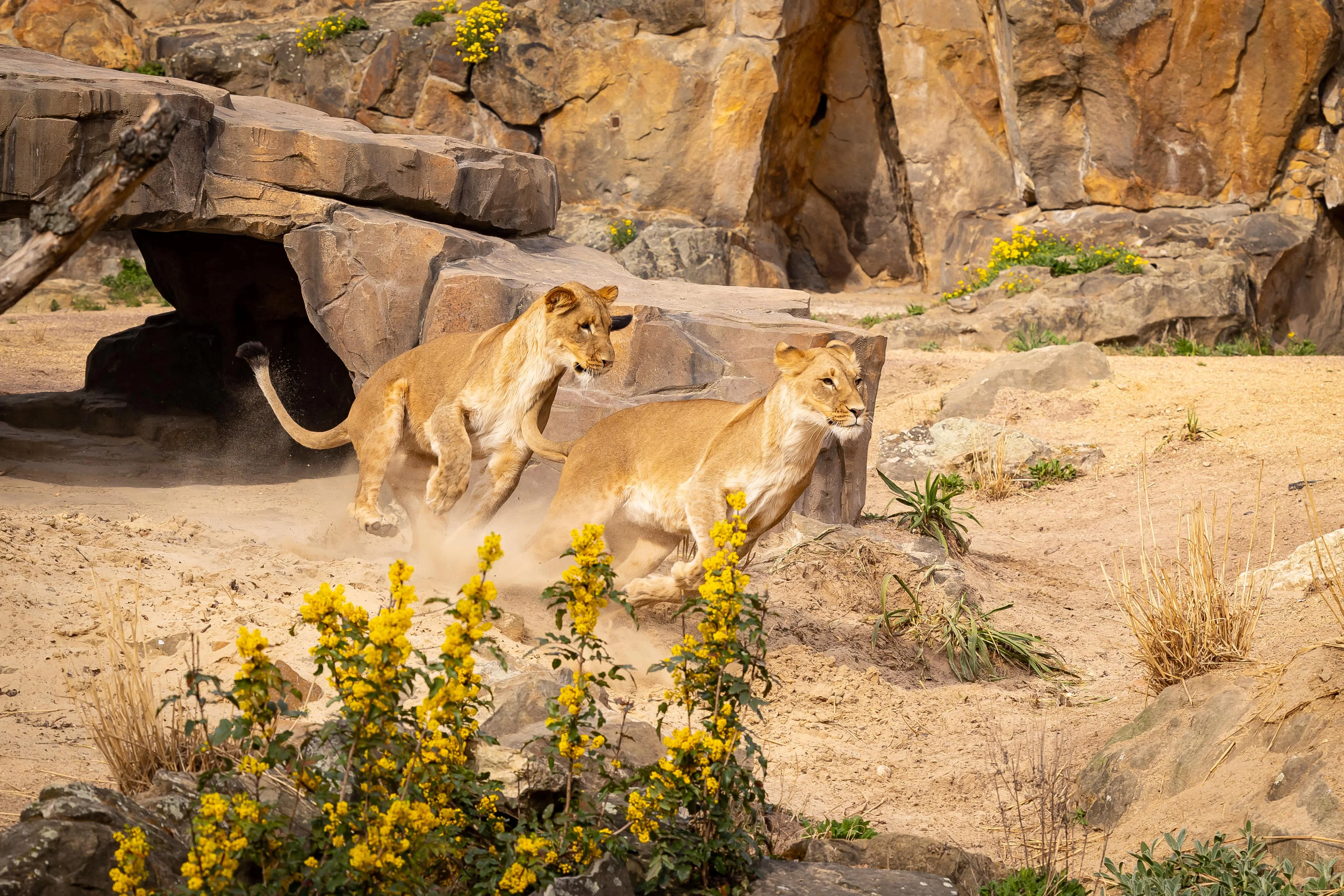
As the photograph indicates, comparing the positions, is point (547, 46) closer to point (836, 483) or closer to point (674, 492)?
point (836, 483)

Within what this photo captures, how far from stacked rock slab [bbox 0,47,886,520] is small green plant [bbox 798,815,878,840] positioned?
3610 mm

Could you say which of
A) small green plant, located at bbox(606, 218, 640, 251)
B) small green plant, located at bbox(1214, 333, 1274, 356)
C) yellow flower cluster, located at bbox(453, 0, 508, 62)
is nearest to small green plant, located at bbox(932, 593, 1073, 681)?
small green plant, located at bbox(1214, 333, 1274, 356)

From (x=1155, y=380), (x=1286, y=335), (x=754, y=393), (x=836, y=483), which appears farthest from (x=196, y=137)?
(x=1286, y=335)

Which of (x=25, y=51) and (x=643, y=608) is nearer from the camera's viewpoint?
(x=643, y=608)

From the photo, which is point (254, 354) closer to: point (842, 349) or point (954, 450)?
point (842, 349)

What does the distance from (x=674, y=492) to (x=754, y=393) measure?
201 cm

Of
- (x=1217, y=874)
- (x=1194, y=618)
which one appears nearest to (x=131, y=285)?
(x=1194, y=618)

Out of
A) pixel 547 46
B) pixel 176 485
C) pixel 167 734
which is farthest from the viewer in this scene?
pixel 547 46

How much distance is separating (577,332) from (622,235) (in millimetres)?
12317

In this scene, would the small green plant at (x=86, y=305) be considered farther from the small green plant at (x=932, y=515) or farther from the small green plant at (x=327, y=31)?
the small green plant at (x=932, y=515)

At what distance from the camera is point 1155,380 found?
12875 mm

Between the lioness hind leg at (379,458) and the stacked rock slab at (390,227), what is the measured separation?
1.22 metres

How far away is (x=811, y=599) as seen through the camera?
758cm

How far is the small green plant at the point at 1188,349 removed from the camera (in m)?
14.9
